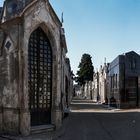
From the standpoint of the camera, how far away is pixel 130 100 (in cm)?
4047

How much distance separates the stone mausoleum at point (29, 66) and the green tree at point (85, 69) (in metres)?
71.3

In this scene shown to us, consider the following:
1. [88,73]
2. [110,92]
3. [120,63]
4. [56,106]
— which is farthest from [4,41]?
[88,73]

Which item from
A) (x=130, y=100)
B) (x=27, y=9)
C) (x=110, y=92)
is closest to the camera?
(x=27, y=9)

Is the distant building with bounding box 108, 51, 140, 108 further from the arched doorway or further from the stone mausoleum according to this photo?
the arched doorway

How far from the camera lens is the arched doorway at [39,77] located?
1638 cm

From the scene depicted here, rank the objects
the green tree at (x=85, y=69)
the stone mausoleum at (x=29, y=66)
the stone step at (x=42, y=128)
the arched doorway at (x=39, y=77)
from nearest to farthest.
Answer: the stone mausoleum at (x=29, y=66)
the stone step at (x=42, y=128)
the arched doorway at (x=39, y=77)
the green tree at (x=85, y=69)

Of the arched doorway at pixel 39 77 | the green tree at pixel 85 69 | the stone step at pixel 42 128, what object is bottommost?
the stone step at pixel 42 128

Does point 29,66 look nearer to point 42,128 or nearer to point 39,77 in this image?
point 39,77

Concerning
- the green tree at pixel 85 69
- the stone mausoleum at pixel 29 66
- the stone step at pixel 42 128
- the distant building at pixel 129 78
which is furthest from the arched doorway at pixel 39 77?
the green tree at pixel 85 69

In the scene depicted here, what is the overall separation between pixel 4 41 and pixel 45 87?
315 centimetres

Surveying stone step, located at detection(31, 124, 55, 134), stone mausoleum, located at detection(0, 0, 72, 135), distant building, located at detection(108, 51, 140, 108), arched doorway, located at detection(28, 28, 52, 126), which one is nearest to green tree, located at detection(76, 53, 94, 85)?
distant building, located at detection(108, 51, 140, 108)

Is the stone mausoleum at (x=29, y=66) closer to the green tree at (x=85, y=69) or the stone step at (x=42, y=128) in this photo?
the stone step at (x=42, y=128)

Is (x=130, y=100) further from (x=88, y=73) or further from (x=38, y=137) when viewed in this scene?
(x=88, y=73)

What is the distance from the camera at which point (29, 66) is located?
1623 centimetres
